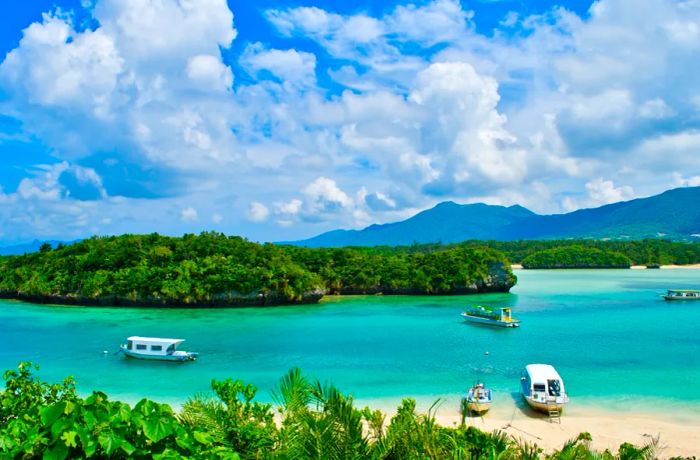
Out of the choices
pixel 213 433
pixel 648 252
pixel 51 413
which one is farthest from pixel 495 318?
pixel 648 252

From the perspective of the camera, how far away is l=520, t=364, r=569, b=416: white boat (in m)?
17.3

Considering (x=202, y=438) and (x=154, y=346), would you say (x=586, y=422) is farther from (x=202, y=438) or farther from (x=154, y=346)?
(x=154, y=346)

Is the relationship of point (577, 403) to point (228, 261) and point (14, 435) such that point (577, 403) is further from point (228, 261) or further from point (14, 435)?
point (228, 261)

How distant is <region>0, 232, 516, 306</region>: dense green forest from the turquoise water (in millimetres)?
3012

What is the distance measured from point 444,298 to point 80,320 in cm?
3576

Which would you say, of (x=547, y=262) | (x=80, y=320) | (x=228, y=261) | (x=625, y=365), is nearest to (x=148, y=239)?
(x=228, y=261)

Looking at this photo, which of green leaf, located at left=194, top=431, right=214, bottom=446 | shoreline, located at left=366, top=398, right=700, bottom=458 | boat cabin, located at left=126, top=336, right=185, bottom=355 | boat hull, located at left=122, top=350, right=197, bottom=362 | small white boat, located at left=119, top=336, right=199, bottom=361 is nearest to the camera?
green leaf, located at left=194, top=431, right=214, bottom=446

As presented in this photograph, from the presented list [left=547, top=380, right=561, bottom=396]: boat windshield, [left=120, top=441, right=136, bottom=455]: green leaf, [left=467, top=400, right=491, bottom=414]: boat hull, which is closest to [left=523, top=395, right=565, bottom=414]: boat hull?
[left=547, top=380, right=561, bottom=396]: boat windshield

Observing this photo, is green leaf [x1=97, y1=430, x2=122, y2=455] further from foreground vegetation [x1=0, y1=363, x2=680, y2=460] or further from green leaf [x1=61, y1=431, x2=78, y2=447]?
green leaf [x1=61, y1=431, x2=78, y2=447]

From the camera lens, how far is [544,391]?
17.9m

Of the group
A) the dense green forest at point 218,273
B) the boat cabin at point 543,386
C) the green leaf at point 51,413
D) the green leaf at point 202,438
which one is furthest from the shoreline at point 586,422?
the dense green forest at point 218,273

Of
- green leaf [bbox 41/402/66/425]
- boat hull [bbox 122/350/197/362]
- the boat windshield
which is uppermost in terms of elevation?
green leaf [bbox 41/402/66/425]

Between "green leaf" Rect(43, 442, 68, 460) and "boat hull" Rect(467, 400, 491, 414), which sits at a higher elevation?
"green leaf" Rect(43, 442, 68, 460)

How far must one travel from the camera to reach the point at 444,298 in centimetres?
5678
